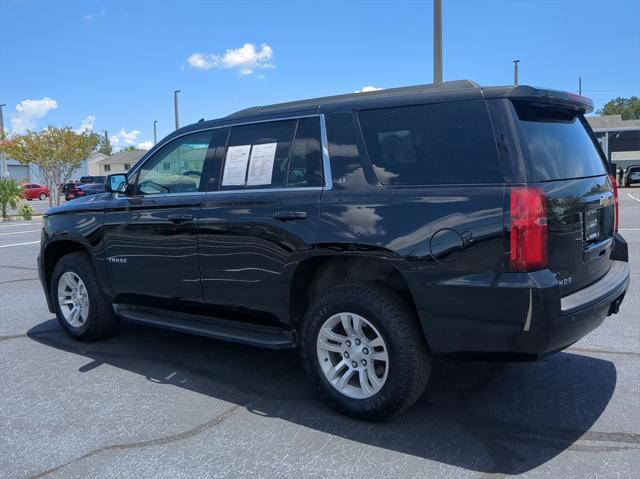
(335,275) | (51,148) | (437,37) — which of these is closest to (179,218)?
(335,275)

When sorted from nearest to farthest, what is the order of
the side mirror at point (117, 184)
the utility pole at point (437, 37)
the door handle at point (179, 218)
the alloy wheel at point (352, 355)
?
the alloy wheel at point (352, 355), the door handle at point (179, 218), the side mirror at point (117, 184), the utility pole at point (437, 37)

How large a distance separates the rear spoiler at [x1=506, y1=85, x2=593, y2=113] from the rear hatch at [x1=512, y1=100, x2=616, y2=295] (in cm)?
3

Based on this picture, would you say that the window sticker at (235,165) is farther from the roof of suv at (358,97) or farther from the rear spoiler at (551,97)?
the rear spoiler at (551,97)

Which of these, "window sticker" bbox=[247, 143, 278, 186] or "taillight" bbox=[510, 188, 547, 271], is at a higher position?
"window sticker" bbox=[247, 143, 278, 186]

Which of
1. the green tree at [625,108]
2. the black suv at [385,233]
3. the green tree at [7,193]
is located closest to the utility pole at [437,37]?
the black suv at [385,233]

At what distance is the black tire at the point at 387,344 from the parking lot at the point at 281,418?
5.3 inches

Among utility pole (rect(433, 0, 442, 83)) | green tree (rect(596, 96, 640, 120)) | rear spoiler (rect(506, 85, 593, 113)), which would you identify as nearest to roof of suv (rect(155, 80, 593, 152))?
rear spoiler (rect(506, 85, 593, 113))

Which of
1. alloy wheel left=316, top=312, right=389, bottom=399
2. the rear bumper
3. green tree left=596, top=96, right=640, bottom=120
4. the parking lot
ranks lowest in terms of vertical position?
the parking lot

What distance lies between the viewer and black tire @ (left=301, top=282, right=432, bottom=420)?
3514 millimetres

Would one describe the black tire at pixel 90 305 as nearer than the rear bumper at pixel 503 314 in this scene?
No

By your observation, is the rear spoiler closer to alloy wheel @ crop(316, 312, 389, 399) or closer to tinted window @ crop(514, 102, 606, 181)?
tinted window @ crop(514, 102, 606, 181)

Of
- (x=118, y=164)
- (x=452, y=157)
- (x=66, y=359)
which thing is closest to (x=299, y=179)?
(x=452, y=157)

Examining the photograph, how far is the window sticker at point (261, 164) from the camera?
421 cm

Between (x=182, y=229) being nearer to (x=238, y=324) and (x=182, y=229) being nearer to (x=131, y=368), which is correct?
(x=238, y=324)
